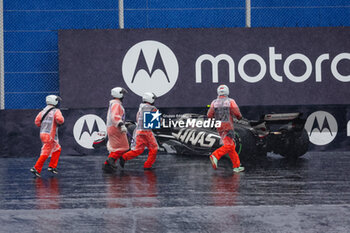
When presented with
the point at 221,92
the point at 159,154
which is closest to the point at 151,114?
the point at 221,92

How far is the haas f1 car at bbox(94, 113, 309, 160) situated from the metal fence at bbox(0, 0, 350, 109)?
11.5 feet

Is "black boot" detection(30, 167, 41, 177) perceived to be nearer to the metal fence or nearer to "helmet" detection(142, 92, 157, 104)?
"helmet" detection(142, 92, 157, 104)

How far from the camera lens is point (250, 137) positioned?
1090cm

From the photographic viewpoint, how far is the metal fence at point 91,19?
1462cm

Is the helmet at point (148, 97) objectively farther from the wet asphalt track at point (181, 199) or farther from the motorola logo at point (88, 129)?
the motorola logo at point (88, 129)

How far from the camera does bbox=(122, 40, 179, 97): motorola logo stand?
45.2 ft

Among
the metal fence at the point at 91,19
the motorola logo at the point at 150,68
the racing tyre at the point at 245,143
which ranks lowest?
the racing tyre at the point at 245,143

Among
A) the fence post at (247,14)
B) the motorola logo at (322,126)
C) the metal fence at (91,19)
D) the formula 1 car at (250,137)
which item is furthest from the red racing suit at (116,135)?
the motorola logo at (322,126)

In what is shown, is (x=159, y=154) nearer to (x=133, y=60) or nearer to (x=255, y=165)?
(x=133, y=60)

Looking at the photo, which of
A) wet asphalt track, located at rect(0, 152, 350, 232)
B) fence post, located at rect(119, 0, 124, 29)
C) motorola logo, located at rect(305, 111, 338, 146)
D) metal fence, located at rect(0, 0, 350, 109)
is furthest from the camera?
metal fence, located at rect(0, 0, 350, 109)

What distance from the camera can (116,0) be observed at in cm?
1486

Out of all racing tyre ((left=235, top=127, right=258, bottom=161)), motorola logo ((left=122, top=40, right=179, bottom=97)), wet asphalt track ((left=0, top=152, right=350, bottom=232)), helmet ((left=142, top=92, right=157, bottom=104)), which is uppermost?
motorola logo ((left=122, top=40, right=179, bottom=97))

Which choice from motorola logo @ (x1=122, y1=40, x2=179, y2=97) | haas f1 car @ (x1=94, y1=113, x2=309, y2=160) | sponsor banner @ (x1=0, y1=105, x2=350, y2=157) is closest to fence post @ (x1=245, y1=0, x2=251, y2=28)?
motorola logo @ (x1=122, y1=40, x2=179, y2=97)

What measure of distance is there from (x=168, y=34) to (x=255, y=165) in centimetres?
509
